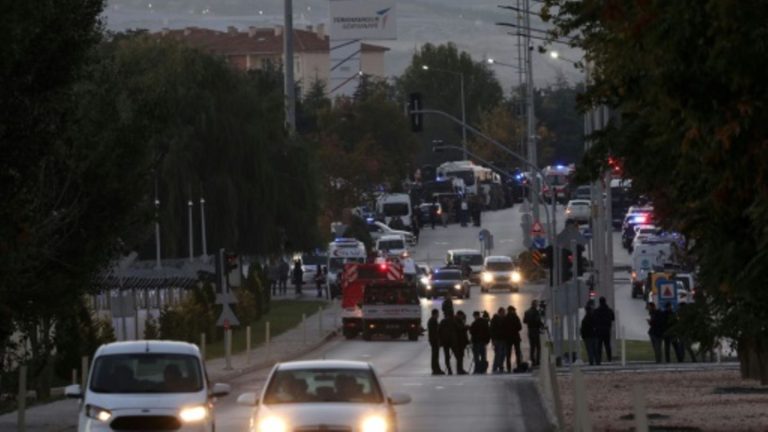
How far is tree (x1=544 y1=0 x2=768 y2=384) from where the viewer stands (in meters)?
14.8

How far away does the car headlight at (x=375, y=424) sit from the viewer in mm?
20125

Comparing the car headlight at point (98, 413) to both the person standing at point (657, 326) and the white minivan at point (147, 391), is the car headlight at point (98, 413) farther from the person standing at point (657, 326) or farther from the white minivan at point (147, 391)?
the person standing at point (657, 326)

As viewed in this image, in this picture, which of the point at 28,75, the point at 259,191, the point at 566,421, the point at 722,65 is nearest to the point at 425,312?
the point at 259,191

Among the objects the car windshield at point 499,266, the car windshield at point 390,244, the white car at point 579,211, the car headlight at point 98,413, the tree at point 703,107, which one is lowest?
the car windshield at point 499,266

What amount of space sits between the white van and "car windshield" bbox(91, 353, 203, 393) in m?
101

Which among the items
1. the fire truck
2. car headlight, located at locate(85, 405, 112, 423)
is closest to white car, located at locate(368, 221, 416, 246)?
the fire truck

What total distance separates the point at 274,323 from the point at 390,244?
94.4 feet

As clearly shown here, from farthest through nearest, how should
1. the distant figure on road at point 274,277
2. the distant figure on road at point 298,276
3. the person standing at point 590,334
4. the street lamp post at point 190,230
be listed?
the distant figure on road at point 274,277
the distant figure on road at point 298,276
the street lamp post at point 190,230
the person standing at point 590,334

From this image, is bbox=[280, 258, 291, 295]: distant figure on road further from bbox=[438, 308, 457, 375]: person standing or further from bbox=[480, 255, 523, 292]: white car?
bbox=[438, 308, 457, 375]: person standing

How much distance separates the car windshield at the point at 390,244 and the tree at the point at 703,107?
263 feet

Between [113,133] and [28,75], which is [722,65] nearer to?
[28,75]

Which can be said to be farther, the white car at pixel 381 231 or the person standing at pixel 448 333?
the white car at pixel 381 231

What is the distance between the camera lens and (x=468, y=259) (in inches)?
3684

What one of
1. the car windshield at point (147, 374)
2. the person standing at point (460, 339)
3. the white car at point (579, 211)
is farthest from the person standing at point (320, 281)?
the car windshield at point (147, 374)
